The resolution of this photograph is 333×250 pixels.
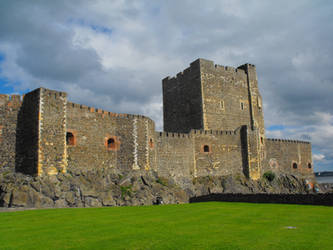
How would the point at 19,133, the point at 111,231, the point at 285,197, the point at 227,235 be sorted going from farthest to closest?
the point at 19,133 < the point at 285,197 < the point at 111,231 < the point at 227,235

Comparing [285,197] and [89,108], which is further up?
[89,108]

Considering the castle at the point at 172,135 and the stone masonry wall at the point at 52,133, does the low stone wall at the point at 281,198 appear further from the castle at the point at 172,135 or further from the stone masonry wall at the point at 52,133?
the stone masonry wall at the point at 52,133

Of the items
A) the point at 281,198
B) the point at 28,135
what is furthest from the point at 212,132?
the point at 28,135

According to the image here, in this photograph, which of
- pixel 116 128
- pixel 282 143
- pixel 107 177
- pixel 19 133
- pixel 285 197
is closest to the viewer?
pixel 285 197

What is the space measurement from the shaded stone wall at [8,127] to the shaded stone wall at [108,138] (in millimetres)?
3030

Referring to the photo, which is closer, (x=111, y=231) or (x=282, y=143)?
(x=111, y=231)

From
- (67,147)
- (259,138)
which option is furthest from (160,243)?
(259,138)

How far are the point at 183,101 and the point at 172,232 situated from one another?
27847 mm

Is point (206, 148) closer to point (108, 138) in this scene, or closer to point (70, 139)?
point (108, 138)

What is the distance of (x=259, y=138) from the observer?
35.1 m

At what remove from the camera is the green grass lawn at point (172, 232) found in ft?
25.0

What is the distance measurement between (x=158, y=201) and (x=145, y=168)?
9.02 feet

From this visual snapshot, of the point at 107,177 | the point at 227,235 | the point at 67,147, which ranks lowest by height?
the point at 227,235

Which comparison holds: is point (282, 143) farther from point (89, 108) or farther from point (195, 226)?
point (195, 226)
